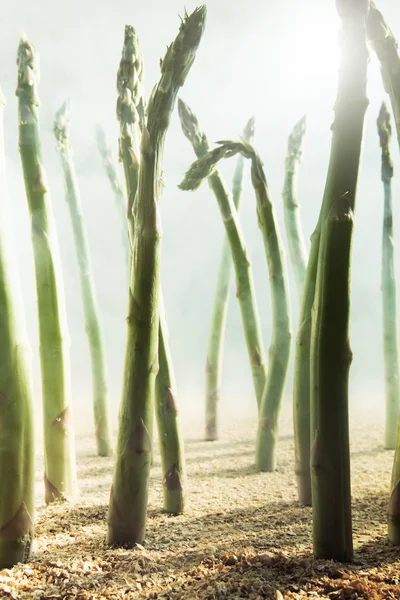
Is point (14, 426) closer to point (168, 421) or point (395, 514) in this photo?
point (168, 421)

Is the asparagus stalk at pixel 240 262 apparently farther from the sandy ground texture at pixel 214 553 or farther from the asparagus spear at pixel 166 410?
the asparagus spear at pixel 166 410

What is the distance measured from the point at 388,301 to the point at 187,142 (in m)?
4.48

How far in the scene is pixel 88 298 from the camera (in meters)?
3.50

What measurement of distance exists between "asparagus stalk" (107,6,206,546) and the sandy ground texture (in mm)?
99

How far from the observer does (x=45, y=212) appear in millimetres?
2027

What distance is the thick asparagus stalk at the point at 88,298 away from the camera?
3.43 meters

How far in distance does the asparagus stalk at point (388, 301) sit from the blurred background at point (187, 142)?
45.9 inches

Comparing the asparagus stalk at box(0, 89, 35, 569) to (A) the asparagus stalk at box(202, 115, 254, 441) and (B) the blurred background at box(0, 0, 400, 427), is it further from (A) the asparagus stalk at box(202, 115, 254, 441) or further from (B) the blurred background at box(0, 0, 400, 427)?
(B) the blurred background at box(0, 0, 400, 427)

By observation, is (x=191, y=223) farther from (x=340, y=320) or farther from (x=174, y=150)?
(x=340, y=320)

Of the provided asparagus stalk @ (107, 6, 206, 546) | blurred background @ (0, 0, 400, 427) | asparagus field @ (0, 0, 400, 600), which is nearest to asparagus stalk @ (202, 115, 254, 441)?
asparagus field @ (0, 0, 400, 600)

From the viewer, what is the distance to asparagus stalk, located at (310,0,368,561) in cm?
134

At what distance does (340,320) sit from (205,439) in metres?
2.83

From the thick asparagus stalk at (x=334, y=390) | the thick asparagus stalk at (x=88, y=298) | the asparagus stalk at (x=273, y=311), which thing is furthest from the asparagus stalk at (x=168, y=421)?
the thick asparagus stalk at (x=88, y=298)

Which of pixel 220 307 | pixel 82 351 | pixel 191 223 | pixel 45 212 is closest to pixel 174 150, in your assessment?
pixel 191 223
